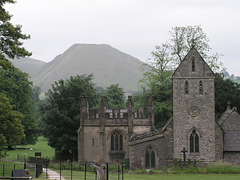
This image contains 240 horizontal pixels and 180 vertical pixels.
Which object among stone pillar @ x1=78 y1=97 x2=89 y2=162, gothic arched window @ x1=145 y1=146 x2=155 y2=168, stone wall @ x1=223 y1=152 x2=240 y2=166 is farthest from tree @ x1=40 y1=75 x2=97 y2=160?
stone wall @ x1=223 y1=152 x2=240 y2=166

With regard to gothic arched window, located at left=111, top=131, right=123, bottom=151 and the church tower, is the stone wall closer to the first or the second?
the church tower

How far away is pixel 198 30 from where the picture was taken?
2539 inches

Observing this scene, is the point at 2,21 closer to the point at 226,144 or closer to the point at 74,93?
the point at 226,144

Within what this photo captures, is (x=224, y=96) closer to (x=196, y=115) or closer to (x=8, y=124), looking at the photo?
(x=196, y=115)

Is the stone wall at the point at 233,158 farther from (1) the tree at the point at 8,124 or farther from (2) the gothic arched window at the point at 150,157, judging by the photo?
(1) the tree at the point at 8,124

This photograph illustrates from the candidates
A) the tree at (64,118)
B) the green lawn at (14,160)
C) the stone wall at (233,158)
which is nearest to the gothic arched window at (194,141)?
the stone wall at (233,158)

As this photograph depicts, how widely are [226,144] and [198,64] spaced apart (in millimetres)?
8390

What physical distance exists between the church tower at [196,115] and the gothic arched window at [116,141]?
831 centimetres

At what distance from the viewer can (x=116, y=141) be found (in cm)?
4903

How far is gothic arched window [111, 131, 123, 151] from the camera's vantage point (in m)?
49.0

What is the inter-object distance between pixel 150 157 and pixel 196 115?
614 centimetres

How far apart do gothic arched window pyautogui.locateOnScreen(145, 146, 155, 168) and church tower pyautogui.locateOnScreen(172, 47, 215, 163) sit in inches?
90.2

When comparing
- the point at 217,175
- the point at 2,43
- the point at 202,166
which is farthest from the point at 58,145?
the point at 2,43

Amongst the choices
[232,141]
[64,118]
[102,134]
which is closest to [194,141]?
[232,141]
